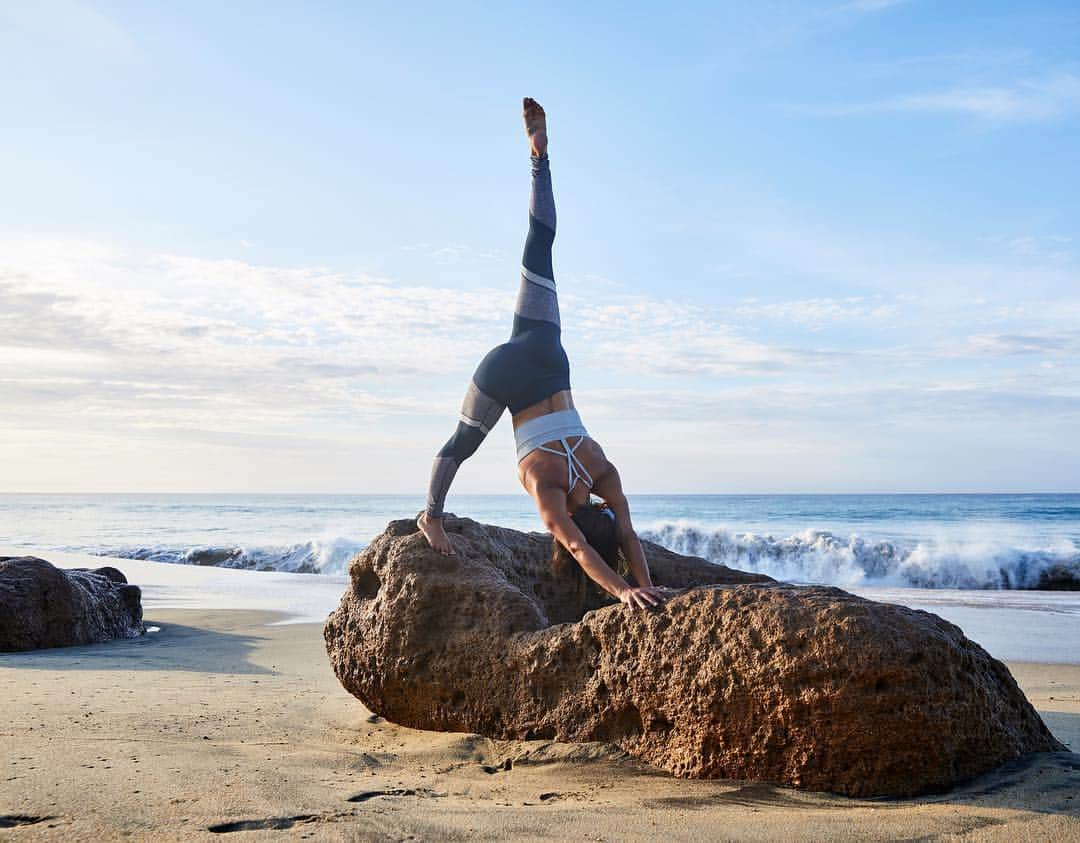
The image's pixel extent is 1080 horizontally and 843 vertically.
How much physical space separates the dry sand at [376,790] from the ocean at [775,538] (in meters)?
17.0

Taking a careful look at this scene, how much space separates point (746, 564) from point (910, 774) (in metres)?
20.2

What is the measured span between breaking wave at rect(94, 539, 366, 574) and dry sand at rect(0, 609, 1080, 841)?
17258mm

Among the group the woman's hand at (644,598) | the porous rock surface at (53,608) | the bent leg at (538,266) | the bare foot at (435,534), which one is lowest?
the porous rock surface at (53,608)

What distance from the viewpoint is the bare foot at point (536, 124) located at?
185 inches

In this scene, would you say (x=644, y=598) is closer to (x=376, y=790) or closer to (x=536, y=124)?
(x=376, y=790)

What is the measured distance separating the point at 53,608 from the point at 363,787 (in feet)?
19.5

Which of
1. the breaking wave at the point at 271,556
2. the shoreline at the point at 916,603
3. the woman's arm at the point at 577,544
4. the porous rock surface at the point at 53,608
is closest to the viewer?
the woman's arm at the point at 577,544

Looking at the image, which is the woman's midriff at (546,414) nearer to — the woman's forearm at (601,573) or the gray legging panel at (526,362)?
the gray legging panel at (526,362)

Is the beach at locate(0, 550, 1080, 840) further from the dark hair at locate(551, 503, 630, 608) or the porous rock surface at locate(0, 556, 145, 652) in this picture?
the porous rock surface at locate(0, 556, 145, 652)

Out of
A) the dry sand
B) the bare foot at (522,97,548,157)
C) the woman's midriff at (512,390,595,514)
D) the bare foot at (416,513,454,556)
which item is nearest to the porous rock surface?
the dry sand

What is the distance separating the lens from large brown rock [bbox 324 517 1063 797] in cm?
324

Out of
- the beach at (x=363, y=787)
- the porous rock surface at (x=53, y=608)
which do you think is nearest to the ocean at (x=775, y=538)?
the porous rock surface at (x=53, y=608)

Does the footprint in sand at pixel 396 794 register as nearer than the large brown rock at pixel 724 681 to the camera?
No

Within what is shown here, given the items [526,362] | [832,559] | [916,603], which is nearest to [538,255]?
[526,362]
